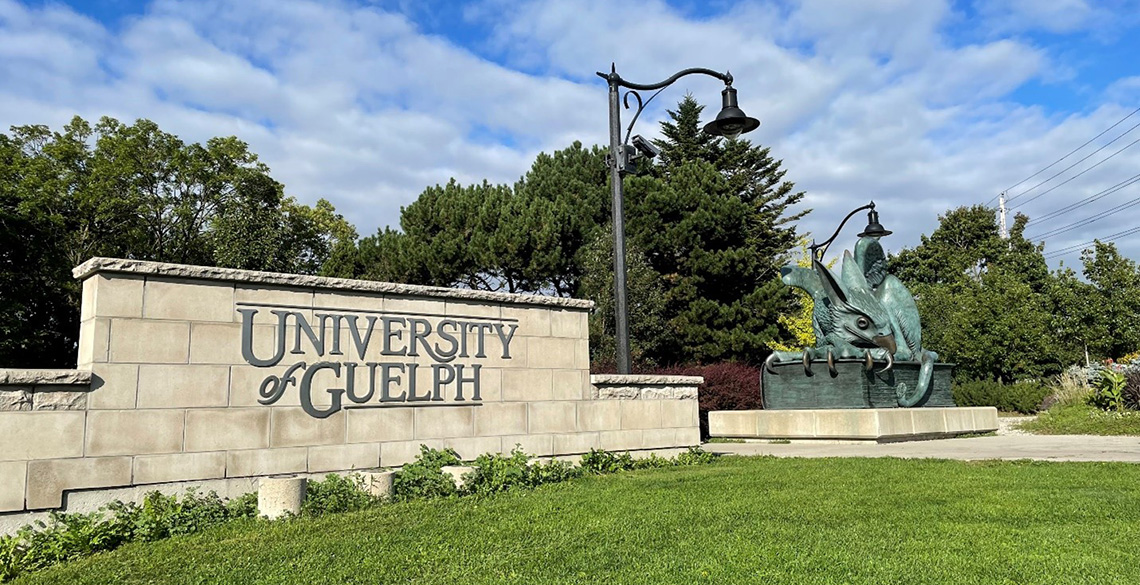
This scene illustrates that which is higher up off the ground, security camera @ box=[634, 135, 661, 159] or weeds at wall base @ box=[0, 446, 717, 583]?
security camera @ box=[634, 135, 661, 159]

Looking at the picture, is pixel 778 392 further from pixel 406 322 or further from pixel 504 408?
pixel 406 322

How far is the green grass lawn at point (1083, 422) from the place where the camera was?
16.1 metres

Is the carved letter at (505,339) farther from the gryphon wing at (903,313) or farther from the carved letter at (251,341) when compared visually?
the gryphon wing at (903,313)

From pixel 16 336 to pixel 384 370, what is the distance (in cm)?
1694

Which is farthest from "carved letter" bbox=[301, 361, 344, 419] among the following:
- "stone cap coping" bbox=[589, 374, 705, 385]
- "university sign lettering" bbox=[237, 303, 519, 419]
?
"stone cap coping" bbox=[589, 374, 705, 385]

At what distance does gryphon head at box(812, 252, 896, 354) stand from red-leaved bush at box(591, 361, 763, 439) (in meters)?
3.03

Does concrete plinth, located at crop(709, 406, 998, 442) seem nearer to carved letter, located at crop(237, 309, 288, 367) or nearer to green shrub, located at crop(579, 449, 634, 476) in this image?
green shrub, located at crop(579, 449, 634, 476)

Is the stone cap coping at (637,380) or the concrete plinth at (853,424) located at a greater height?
the stone cap coping at (637,380)

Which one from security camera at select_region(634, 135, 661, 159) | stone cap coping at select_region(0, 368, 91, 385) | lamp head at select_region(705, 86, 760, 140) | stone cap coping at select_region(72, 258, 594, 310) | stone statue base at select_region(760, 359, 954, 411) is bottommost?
stone statue base at select_region(760, 359, 954, 411)

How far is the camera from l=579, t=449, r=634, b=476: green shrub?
352 inches

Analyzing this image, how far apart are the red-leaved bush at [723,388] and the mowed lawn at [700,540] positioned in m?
10.6

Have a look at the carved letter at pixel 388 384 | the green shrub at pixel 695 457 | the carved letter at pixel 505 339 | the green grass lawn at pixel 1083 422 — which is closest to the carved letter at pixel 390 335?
the carved letter at pixel 388 384

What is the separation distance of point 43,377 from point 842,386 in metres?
13.0

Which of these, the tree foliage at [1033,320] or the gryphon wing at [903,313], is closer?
the gryphon wing at [903,313]
